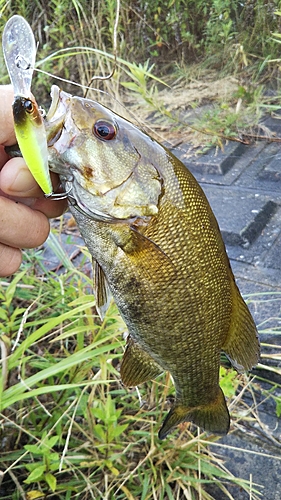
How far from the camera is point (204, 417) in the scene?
1315mm

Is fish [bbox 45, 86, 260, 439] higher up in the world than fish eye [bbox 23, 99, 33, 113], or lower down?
lower down

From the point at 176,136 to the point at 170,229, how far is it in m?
2.67

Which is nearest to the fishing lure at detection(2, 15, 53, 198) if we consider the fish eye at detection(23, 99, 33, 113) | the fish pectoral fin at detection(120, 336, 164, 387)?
the fish eye at detection(23, 99, 33, 113)

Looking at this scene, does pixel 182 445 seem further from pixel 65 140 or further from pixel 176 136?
pixel 176 136

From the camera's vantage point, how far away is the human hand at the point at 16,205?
3.51ft

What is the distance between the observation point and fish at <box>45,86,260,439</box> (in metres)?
1.04

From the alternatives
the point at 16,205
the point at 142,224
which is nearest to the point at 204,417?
the point at 142,224

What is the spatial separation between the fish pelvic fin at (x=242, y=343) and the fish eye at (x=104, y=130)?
1.62ft

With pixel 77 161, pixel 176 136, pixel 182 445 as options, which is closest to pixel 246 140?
pixel 176 136

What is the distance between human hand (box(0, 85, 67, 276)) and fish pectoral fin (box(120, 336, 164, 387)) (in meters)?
0.38

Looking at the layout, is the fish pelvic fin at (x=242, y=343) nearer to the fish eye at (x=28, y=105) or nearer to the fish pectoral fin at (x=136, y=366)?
the fish pectoral fin at (x=136, y=366)

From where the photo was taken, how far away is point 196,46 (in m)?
4.43

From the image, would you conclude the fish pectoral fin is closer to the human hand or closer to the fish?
the fish

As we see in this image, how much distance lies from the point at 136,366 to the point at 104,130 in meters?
0.61
